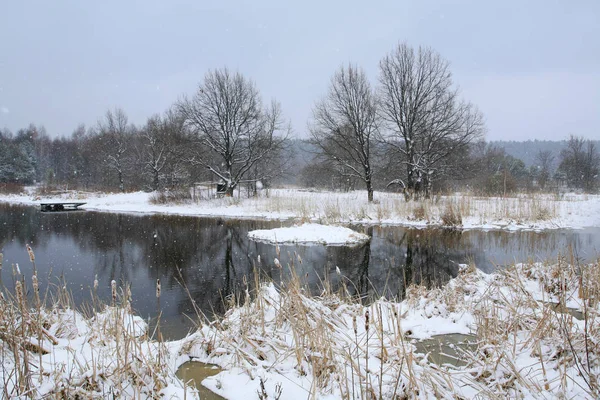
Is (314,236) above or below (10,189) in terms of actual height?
below

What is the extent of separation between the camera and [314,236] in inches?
482

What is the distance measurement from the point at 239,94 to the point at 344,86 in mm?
8273

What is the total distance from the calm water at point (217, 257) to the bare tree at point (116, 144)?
25587 millimetres

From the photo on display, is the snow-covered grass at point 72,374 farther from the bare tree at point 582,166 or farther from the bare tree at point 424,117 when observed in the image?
the bare tree at point 582,166

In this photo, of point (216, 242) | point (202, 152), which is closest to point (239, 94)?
point (202, 152)

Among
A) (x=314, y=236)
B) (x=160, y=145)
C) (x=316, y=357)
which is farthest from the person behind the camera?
(x=160, y=145)

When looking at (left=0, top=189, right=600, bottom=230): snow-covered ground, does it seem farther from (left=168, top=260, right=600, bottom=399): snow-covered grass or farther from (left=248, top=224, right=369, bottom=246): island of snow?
(left=168, top=260, right=600, bottom=399): snow-covered grass

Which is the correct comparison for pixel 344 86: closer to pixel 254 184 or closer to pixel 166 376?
pixel 254 184

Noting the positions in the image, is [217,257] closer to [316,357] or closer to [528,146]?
[316,357]

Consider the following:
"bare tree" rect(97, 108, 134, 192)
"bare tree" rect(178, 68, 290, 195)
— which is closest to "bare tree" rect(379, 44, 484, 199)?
"bare tree" rect(178, 68, 290, 195)

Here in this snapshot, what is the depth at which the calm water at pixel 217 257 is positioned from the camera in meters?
6.71

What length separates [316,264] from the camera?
349 inches

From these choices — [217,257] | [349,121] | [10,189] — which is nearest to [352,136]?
[349,121]

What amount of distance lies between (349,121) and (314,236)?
1492 cm
